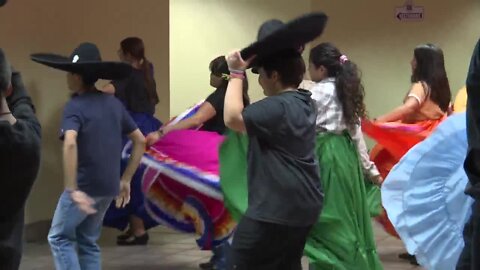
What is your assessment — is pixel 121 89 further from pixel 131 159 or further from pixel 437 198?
pixel 437 198

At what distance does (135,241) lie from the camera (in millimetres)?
8969

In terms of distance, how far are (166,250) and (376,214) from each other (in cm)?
235

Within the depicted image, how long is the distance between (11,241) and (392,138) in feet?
16.7

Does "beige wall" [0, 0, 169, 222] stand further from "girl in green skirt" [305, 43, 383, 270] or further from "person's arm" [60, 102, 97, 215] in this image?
"girl in green skirt" [305, 43, 383, 270]

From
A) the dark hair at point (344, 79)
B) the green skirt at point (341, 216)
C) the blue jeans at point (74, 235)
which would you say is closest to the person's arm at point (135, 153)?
the blue jeans at point (74, 235)

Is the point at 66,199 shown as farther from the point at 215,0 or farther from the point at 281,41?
the point at 215,0

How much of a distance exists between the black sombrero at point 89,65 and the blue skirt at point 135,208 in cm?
200

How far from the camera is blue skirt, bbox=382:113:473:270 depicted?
4.31m

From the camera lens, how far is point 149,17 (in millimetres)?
9906

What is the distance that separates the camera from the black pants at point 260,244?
14.7 ft

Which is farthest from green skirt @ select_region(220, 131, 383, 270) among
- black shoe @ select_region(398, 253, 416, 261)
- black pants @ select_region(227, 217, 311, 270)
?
black shoe @ select_region(398, 253, 416, 261)

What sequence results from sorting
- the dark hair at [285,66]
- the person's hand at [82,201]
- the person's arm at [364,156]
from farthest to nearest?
the person's arm at [364,156]
the person's hand at [82,201]
the dark hair at [285,66]

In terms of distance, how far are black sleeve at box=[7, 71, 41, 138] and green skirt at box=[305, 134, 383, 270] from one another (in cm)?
291

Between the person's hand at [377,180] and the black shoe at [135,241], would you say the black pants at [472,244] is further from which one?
the black shoe at [135,241]
